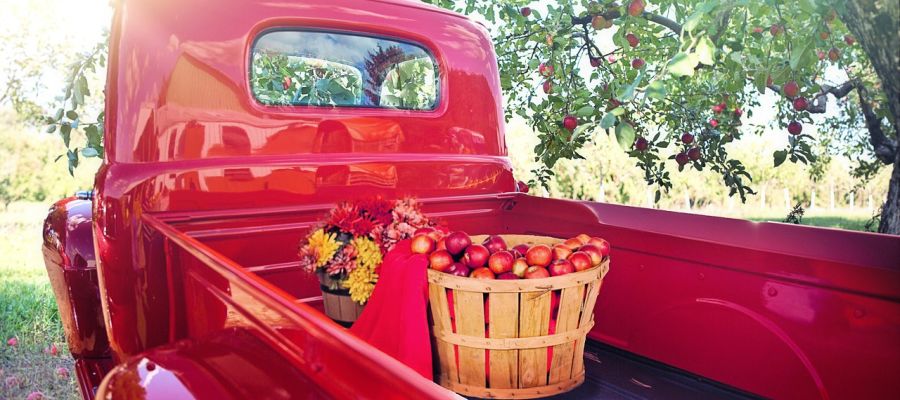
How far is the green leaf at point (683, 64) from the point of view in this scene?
183 centimetres

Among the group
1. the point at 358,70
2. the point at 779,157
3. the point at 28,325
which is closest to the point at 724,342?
the point at 358,70

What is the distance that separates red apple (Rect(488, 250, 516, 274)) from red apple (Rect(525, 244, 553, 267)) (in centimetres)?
5

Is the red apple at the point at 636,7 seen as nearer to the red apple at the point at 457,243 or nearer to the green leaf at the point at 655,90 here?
the green leaf at the point at 655,90

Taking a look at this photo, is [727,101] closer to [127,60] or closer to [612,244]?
[612,244]

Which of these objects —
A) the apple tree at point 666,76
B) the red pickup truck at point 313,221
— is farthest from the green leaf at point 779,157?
the red pickup truck at point 313,221

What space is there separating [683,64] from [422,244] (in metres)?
0.91

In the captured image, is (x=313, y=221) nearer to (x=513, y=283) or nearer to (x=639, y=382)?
(x=513, y=283)

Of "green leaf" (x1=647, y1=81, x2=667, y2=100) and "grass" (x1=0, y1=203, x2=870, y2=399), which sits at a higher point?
"green leaf" (x1=647, y1=81, x2=667, y2=100)

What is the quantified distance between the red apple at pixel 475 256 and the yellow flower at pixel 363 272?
1.08 feet

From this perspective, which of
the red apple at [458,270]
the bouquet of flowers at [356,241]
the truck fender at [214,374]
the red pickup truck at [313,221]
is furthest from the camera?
the bouquet of flowers at [356,241]

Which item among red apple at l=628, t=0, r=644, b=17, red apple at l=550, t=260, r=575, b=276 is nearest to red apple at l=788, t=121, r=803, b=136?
red apple at l=628, t=0, r=644, b=17

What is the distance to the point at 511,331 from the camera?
191cm

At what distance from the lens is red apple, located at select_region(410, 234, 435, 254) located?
79.6 inches

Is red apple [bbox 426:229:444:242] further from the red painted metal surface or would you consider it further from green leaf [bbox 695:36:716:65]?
the red painted metal surface
